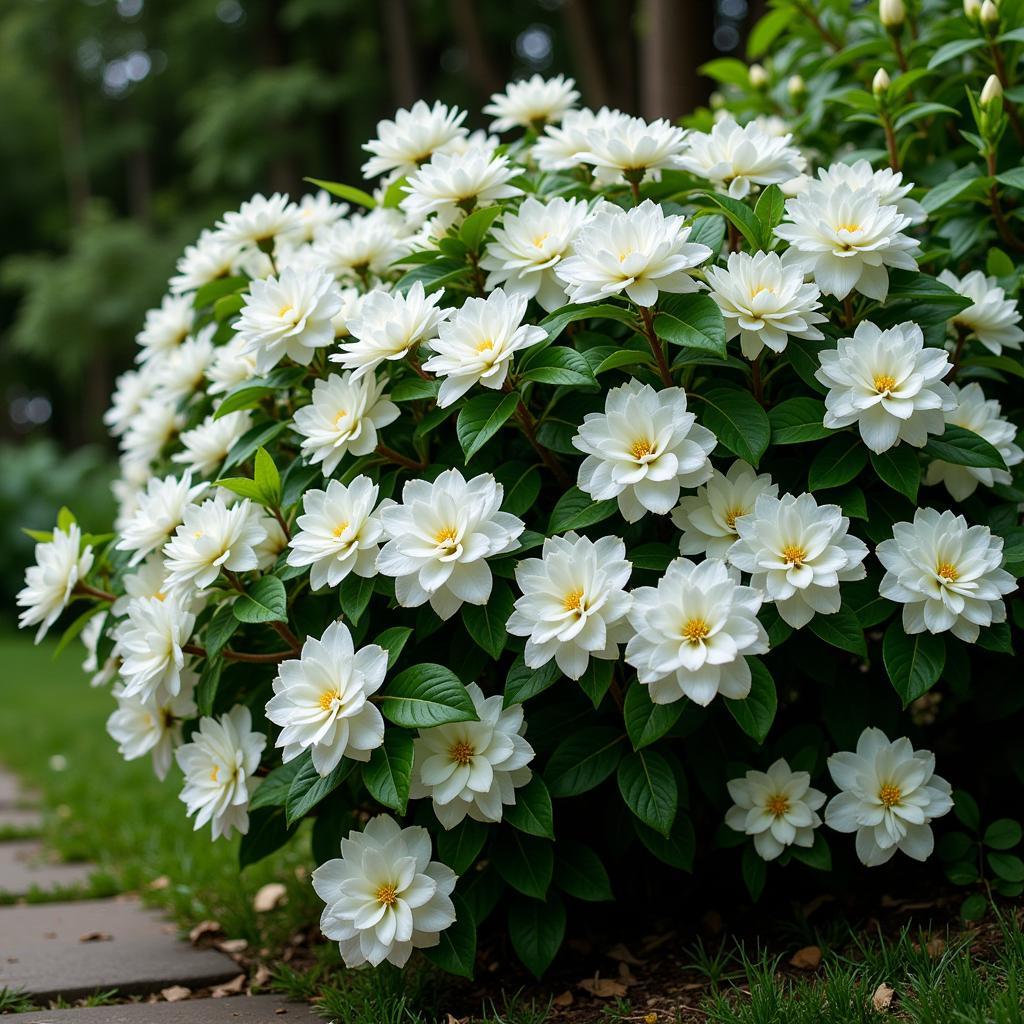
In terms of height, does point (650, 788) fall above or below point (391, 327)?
below

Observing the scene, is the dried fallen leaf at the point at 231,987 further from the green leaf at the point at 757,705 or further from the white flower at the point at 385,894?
the green leaf at the point at 757,705

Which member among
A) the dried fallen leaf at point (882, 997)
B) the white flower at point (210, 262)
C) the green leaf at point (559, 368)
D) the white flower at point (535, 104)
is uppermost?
the white flower at point (535, 104)

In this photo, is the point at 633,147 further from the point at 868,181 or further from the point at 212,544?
the point at 212,544

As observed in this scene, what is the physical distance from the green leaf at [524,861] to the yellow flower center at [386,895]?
20cm

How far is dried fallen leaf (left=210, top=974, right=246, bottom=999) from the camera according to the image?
2.28 metres

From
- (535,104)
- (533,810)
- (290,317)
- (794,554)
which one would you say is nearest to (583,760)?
(533,810)

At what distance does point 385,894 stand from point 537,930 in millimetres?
304

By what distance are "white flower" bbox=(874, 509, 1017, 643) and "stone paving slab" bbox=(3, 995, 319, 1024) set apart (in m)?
1.26

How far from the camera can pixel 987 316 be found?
86.0 inches

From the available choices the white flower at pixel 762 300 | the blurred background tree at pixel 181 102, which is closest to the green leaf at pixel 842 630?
the white flower at pixel 762 300

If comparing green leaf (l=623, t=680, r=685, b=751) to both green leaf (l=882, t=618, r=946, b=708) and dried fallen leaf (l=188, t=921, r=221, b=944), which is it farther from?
dried fallen leaf (l=188, t=921, r=221, b=944)

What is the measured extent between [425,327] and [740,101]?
1633mm

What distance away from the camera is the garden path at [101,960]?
2.07 metres

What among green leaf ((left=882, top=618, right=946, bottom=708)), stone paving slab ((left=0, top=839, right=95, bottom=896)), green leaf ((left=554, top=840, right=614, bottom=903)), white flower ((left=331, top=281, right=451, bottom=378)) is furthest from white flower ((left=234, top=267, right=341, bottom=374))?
stone paving slab ((left=0, top=839, right=95, bottom=896))
